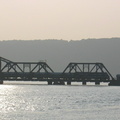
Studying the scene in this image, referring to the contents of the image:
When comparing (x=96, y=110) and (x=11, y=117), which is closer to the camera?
(x=11, y=117)

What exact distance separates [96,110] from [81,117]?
16.2 m

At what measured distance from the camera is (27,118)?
11700cm

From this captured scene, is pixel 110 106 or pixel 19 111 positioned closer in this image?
pixel 19 111

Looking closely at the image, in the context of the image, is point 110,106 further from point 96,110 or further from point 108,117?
point 108,117

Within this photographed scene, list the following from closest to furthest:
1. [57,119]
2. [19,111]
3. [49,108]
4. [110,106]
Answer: [57,119], [19,111], [49,108], [110,106]

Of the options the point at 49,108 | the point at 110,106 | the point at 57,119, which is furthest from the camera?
the point at 110,106

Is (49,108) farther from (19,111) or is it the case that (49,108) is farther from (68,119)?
(68,119)

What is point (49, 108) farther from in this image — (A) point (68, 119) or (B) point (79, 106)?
(A) point (68, 119)

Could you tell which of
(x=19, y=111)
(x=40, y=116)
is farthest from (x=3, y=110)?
(x=40, y=116)

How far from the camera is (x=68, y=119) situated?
4584 inches

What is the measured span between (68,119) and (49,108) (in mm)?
A: 23317

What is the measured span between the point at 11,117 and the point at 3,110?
1533 cm

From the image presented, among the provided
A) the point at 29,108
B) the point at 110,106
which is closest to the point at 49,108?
the point at 29,108

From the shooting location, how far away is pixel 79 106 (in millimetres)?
146375
